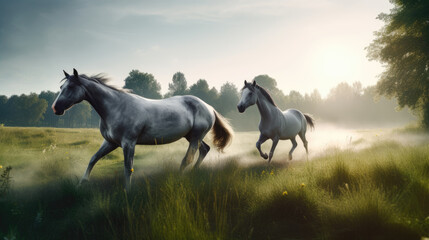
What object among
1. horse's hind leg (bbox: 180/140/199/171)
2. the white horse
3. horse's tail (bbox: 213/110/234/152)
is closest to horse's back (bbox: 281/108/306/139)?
the white horse

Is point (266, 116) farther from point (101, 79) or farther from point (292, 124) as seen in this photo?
point (101, 79)

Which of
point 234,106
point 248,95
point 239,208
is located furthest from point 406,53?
point 234,106

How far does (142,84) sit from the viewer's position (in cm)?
6028

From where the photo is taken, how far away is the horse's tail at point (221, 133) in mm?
6848

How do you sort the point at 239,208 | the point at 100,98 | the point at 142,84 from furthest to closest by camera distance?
the point at 142,84
the point at 100,98
the point at 239,208

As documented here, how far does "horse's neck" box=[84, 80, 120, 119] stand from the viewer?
4605 mm

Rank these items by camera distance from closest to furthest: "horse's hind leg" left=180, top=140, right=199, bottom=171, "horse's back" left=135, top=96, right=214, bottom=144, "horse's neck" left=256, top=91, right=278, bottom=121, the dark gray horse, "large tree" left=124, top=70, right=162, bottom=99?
the dark gray horse
"horse's back" left=135, top=96, right=214, bottom=144
"horse's hind leg" left=180, top=140, right=199, bottom=171
"horse's neck" left=256, top=91, right=278, bottom=121
"large tree" left=124, top=70, right=162, bottom=99

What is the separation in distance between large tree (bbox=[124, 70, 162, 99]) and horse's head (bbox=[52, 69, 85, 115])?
57283mm

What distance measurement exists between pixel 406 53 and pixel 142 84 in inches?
2109

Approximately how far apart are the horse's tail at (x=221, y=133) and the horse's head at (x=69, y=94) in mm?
3449

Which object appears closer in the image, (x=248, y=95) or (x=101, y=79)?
(x=101, y=79)

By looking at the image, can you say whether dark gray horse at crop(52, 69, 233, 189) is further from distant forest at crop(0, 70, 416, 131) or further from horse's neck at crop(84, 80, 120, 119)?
distant forest at crop(0, 70, 416, 131)

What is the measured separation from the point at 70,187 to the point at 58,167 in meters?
2.49

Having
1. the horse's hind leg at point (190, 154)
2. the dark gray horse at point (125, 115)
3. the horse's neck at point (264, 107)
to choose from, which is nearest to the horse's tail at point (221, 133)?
the horse's hind leg at point (190, 154)
